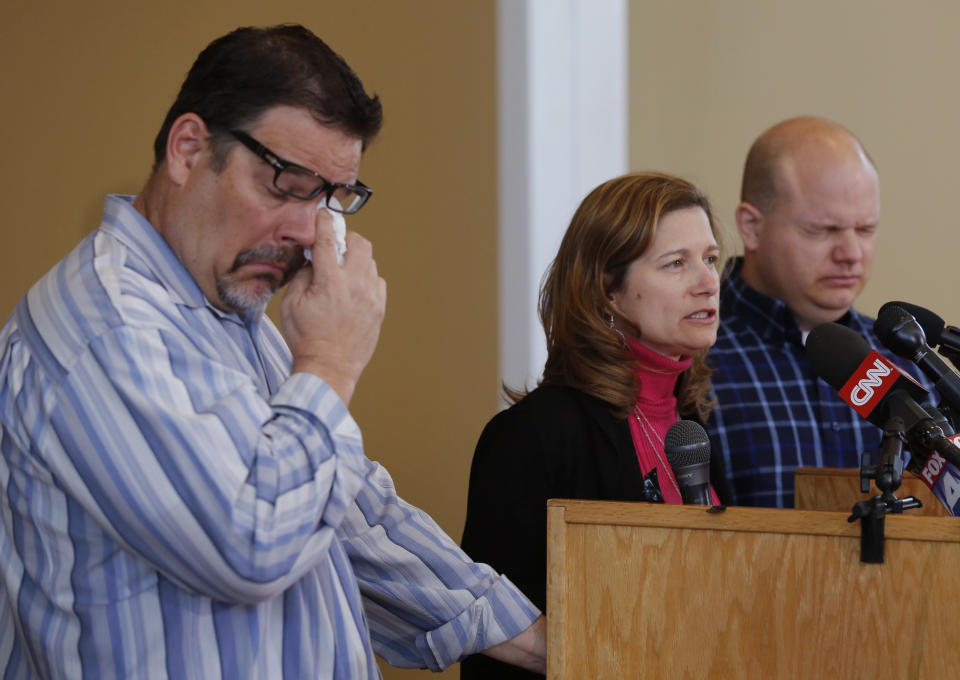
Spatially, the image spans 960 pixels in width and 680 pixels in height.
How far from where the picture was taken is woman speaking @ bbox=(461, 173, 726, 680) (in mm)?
1667

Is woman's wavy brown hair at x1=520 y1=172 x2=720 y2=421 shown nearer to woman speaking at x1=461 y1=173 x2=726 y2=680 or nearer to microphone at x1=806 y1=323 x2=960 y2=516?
woman speaking at x1=461 y1=173 x2=726 y2=680

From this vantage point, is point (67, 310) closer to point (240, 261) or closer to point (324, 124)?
point (240, 261)

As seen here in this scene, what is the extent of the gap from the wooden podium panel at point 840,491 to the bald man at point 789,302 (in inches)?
24.3

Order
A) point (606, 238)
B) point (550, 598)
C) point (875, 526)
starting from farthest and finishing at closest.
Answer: point (606, 238) < point (550, 598) < point (875, 526)

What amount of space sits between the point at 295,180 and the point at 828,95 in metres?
2.39

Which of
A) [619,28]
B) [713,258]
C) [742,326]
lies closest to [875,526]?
[713,258]

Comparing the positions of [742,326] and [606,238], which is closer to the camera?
[606,238]

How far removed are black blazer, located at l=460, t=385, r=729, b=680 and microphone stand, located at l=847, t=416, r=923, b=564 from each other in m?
0.64

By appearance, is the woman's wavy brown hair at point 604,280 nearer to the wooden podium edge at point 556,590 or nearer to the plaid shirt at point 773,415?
the plaid shirt at point 773,415

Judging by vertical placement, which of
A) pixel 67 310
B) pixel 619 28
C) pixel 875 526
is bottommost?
pixel 875 526

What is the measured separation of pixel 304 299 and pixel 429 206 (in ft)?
6.38

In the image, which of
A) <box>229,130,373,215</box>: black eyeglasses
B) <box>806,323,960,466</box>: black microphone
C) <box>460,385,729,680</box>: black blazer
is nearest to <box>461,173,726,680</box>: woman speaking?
<box>460,385,729,680</box>: black blazer

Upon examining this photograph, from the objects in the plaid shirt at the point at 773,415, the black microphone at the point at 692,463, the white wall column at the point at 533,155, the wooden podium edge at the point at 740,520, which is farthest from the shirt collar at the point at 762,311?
the wooden podium edge at the point at 740,520

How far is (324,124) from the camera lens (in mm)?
1233
